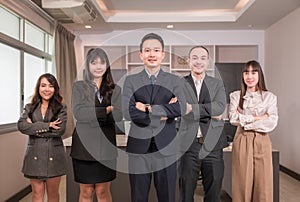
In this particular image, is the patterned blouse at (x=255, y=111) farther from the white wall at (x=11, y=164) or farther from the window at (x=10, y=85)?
the window at (x=10, y=85)

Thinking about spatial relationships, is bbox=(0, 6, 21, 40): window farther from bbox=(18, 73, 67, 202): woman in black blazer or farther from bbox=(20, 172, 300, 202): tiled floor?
bbox=(20, 172, 300, 202): tiled floor

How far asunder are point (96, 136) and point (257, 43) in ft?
16.1

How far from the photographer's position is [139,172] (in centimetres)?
162

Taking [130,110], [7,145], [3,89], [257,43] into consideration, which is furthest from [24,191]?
[257,43]

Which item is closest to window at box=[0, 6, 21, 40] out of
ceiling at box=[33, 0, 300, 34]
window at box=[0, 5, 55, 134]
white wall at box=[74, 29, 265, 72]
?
window at box=[0, 5, 55, 134]

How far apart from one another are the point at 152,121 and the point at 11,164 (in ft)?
8.29

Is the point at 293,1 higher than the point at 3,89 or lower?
higher

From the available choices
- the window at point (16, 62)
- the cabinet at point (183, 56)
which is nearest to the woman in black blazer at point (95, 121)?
the window at point (16, 62)

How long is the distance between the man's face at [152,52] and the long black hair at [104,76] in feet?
1.15

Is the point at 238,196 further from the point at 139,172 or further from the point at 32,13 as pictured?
the point at 32,13

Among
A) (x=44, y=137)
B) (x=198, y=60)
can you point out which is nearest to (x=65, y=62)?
(x=44, y=137)

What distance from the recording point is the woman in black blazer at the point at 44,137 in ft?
7.17

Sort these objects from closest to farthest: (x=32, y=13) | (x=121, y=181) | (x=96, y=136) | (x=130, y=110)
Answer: (x=130, y=110)
(x=96, y=136)
(x=121, y=181)
(x=32, y=13)

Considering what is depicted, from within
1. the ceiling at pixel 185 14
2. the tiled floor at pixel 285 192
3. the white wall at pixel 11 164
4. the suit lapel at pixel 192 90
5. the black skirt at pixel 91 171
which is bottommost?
the tiled floor at pixel 285 192
